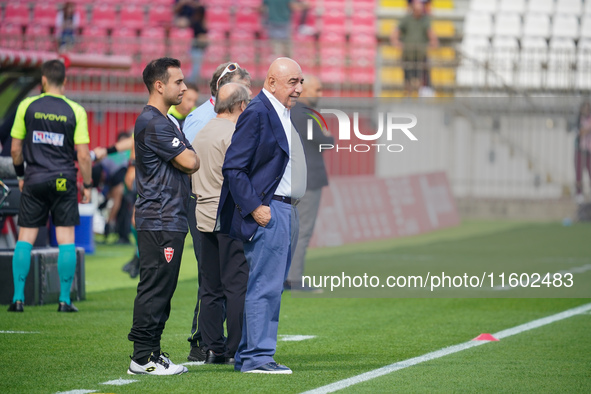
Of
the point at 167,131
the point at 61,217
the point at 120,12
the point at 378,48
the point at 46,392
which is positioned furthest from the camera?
the point at 120,12

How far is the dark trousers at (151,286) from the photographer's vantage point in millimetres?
5934

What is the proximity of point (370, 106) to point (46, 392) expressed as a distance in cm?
1422

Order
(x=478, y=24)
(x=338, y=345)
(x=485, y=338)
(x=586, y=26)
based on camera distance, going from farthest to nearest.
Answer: (x=478, y=24) → (x=586, y=26) → (x=485, y=338) → (x=338, y=345)

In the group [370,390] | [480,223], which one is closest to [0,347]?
[370,390]

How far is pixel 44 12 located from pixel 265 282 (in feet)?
66.6

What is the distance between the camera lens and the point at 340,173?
19.2 metres

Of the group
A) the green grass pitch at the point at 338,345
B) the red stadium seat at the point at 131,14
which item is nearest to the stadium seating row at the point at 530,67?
the red stadium seat at the point at 131,14

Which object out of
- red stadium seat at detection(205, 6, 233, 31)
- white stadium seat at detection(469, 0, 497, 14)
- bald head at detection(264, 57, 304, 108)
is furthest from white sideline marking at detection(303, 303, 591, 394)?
white stadium seat at detection(469, 0, 497, 14)

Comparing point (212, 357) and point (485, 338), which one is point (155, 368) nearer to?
point (212, 357)

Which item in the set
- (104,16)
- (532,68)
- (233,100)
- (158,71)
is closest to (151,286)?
(158,71)

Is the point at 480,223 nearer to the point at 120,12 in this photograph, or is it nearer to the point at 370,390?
the point at 120,12

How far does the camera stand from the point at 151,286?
595 cm

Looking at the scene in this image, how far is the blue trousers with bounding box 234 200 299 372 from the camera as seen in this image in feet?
19.7

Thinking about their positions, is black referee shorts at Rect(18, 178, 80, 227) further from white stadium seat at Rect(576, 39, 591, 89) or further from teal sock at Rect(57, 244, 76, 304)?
white stadium seat at Rect(576, 39, 591, 89)
